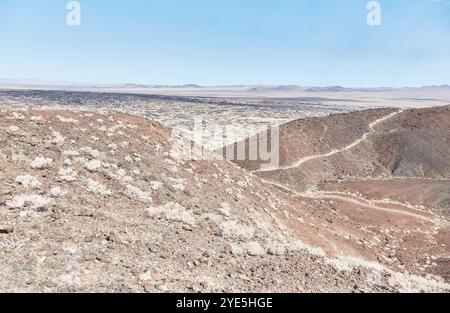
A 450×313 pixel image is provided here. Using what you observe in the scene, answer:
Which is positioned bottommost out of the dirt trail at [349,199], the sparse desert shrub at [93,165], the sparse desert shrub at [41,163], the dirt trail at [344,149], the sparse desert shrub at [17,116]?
the dirt trail at [349,199]

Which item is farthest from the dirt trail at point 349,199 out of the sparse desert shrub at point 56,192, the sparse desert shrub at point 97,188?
the sparse desert shrub at point 56,192

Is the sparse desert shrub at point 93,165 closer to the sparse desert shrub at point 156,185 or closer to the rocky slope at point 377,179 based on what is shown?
the sparse desert shrub at point 156,185

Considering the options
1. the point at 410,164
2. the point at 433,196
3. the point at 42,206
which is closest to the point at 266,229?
the point at 42,206

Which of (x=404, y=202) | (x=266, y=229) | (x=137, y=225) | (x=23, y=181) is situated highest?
(x=23, y=181)

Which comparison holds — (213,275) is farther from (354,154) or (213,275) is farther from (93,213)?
(354,154)

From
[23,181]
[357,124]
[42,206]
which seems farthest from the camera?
[357,124]
